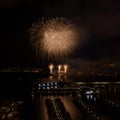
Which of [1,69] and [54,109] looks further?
[1,69]

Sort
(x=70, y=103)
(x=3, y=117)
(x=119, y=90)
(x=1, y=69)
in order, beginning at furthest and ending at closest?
(x=1, y=69) < (x=119, y=90) < (x=70, y=103) < (x=3, y=117)

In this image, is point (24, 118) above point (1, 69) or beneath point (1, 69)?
beneath

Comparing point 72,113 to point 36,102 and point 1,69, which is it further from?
point 1,69

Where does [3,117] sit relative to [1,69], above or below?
below

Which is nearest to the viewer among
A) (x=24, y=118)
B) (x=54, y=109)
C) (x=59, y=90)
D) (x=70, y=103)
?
(x=24, y=118)

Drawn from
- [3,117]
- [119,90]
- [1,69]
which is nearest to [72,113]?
[3,117]

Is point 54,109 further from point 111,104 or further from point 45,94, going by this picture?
point 45,94

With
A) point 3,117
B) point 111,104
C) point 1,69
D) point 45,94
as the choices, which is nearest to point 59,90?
point 45,94

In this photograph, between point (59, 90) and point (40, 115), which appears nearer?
point (40, 115)

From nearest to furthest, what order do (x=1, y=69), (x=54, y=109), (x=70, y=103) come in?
(x=54, y=109) < (x=70, y=103) < (x=1, y=69)
